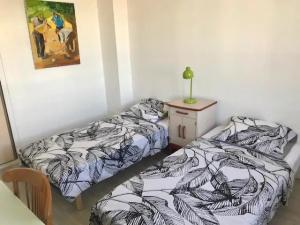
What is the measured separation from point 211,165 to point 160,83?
161 cm

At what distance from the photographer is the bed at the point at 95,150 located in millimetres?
2082

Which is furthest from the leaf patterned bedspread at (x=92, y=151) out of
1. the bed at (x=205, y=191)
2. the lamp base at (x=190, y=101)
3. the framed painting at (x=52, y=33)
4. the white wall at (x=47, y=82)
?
the framed painting at (x=52, y=33)

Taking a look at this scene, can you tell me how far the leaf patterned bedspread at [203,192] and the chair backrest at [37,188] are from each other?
42 cm

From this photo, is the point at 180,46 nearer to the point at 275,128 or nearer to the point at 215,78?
the point at 215,78

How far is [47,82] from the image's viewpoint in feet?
10.3

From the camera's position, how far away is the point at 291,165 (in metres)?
1.98

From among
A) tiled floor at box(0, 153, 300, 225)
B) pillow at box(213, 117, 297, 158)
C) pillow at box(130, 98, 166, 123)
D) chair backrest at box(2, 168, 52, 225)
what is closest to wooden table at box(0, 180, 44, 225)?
chair backrest at box(2, 168, 52, 225)

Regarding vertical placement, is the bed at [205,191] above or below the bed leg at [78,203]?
above

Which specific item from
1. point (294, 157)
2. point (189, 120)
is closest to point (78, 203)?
point (189, 120)

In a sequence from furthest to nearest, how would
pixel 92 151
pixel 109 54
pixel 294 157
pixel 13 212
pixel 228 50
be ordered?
pixel 109 54 → pixel 228 50 → pixel 92 151 → pixel 294 157 → pixel 13 212

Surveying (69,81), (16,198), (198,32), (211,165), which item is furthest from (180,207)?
(69,81)

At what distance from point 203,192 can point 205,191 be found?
0.06ft

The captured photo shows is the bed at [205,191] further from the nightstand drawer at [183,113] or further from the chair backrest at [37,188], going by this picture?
the nightstand drawer at [183,113]

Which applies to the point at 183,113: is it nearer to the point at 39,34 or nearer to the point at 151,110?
the point at 151,110
